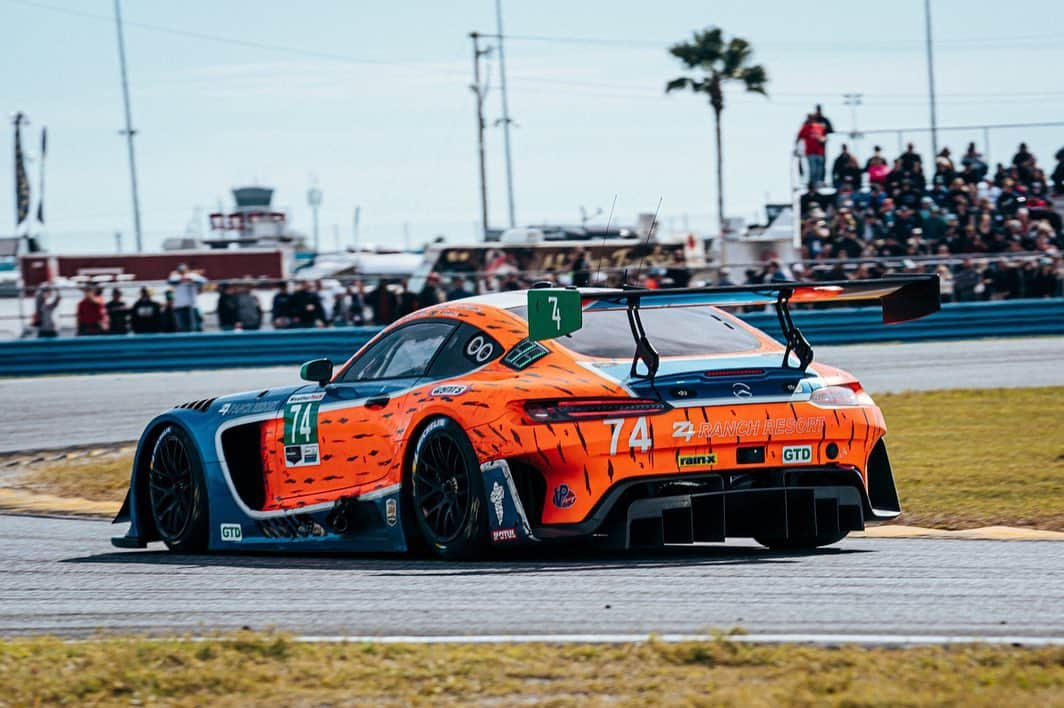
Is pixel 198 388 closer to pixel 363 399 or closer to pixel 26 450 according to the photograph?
pixel 26 450

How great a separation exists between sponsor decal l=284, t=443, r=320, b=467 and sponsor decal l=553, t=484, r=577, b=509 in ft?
5.21

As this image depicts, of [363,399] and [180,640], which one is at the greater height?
[363,399]

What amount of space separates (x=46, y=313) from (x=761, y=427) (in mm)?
20934

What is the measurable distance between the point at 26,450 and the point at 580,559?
32.4 feet

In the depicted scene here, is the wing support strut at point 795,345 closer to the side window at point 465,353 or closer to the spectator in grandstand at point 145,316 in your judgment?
the side window at point 465,353

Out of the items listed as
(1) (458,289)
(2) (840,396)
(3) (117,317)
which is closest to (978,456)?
(2) (840,396)

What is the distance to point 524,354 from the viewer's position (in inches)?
270

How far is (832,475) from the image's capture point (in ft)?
22.7

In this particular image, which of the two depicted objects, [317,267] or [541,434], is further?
[317,267]

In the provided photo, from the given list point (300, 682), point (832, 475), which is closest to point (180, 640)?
point (300, 682)

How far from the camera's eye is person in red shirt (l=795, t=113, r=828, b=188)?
28766 mm

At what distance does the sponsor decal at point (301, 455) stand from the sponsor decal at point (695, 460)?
1.94 m

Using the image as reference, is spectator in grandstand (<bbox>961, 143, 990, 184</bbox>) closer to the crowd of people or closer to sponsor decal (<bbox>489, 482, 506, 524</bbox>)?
Answer: the crowd of people

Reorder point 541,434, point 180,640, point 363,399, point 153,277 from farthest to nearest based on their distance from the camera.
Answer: point 153,277 → point 363,399 → point 541,434 → point 180,640
